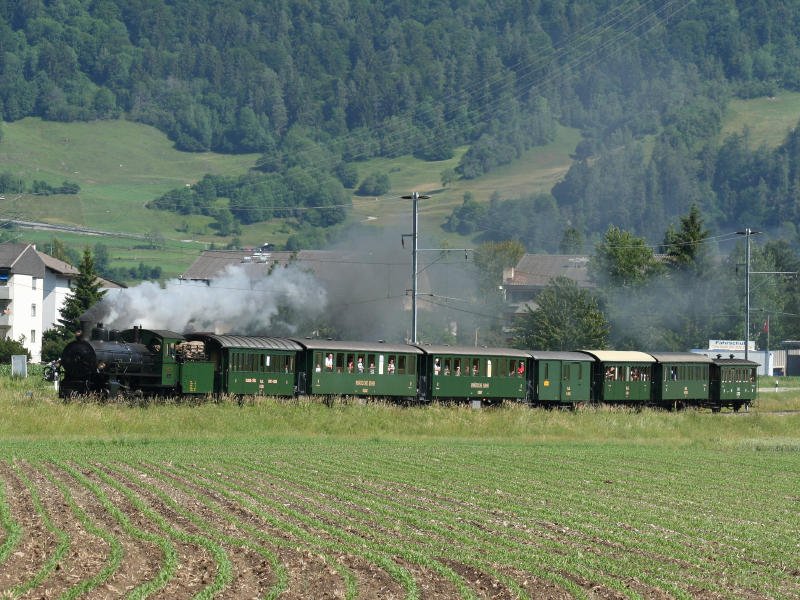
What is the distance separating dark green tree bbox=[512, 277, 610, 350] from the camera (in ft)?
344

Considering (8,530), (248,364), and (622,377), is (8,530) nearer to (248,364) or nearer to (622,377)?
(248,364)

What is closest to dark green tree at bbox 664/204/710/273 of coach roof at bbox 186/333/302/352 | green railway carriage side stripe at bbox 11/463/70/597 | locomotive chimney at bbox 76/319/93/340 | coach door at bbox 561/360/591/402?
coach door at bbox 561/360/591/402

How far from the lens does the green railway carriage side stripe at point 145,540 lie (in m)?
16.9

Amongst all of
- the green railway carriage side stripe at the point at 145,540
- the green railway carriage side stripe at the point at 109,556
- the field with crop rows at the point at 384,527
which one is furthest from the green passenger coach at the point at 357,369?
the green railway carriage side stripe at the point at 109,556

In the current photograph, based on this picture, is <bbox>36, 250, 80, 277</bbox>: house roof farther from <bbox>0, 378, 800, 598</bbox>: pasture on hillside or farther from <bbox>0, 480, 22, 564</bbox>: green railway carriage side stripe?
<bbox>0, 480, 22, 564</bbox>: green railway carriage side stripe

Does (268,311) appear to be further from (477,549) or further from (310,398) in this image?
(477,549)

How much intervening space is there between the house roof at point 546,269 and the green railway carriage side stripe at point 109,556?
6218 inches

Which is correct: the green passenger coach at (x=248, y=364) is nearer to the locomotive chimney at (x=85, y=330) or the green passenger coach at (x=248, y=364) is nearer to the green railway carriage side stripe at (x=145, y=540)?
the locomotive chimney at (x=85, y=330)

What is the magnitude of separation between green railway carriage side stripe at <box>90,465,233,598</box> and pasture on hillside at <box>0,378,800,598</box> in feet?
0.17

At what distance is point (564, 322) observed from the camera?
105500mm

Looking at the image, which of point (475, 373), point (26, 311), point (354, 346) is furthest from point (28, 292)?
point (354, 346)

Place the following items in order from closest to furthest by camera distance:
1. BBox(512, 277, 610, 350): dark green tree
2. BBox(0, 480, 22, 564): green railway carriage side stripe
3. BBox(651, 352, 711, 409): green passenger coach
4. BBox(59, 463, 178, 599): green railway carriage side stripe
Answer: BBox(59, 463, 178, 599): green railway carriage side stripe → BBox(0, 480, 22, 564): green railway carriage side stripe → BBox(651, 352, 711, 409): green passenger coach → BBox(512, 277, 610, 350): dark green tree

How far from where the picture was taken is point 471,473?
32.9m

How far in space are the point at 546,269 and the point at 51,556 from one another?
175664mm
